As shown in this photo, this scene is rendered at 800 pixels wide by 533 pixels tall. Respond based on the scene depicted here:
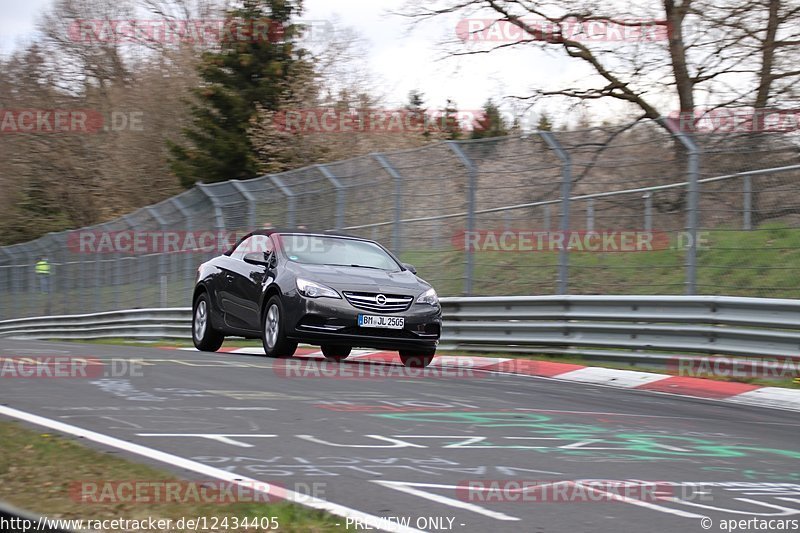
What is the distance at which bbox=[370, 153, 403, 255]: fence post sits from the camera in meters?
16.0

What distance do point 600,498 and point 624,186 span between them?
8794mm

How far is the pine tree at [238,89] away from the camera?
43281 mm

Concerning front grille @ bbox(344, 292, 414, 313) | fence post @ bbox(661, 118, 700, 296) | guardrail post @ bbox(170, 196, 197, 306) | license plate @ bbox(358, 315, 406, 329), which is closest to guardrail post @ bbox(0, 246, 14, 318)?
guardrail post @ bbox(170, 196, 197, 306)

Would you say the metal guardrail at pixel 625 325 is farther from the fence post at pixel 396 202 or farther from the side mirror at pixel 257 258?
the side mirror at pixel 257 258

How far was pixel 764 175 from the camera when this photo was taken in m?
11.4

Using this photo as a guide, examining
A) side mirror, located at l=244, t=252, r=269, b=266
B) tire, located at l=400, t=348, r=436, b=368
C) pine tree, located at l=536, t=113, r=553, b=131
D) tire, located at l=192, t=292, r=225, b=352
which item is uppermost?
pine tree, located at l=536, t=113, r=553, b=131

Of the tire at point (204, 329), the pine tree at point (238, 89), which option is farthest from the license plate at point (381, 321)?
the pine tree at point (238, 89)

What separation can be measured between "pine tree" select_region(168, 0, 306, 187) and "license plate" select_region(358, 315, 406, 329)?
31212mm

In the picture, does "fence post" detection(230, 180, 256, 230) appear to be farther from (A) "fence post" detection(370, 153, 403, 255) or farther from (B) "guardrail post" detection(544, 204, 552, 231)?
(B) "guardrail post" detection(544, 204, 552, 231)

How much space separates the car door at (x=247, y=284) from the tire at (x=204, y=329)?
87 cm

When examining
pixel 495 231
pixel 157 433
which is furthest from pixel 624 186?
pixel 157 433

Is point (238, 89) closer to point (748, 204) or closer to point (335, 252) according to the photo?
point (335, 252)

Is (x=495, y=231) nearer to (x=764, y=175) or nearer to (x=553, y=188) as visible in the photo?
(x=553, y=188)

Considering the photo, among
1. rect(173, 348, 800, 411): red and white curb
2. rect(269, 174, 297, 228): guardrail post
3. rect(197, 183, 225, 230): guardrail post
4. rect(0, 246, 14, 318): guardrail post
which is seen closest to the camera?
rect(173, 348, 800, 411): red and white curb
